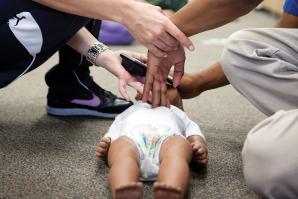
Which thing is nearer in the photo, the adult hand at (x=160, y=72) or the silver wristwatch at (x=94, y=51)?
the adult hand at (x=160, y=72)

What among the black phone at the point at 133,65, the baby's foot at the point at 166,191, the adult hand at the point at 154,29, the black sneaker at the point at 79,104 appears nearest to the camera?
the baby's foot at the point at 166,191

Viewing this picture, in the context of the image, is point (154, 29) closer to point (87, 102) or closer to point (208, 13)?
point (208, 13)

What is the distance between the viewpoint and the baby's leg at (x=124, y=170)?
0.71 meters

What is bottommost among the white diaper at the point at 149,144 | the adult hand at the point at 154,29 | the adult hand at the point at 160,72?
the white diaper at the point at 149,144

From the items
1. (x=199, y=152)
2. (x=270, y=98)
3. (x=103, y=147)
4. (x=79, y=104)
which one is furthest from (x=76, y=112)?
(x=270, y=98)

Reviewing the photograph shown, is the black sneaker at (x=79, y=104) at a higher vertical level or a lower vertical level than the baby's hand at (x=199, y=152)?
lower

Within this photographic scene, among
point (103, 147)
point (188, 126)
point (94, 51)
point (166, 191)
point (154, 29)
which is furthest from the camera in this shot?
point (94, 51)

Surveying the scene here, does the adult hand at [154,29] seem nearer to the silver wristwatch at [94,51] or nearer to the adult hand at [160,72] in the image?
the adult hand at [160,72]

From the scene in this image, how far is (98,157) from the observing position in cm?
99

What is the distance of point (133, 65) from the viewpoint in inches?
44.4

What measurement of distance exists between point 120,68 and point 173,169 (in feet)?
1.48

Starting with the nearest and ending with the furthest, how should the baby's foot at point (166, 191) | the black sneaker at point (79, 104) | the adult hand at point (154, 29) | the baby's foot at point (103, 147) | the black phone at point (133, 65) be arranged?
1. the baby's foot at point (166, 191)
2. the adult hand at point (154, 29)
3. the baby's foot at point (103, 147)
4. the black phone at point (133, 65)
5. the black sneaker at point (79, 104)

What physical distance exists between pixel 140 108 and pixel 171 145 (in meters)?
0.18

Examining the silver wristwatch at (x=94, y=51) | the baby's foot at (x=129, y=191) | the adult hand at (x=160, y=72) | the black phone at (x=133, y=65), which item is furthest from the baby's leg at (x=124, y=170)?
the silver wristwatch at (x=94, y=51)
